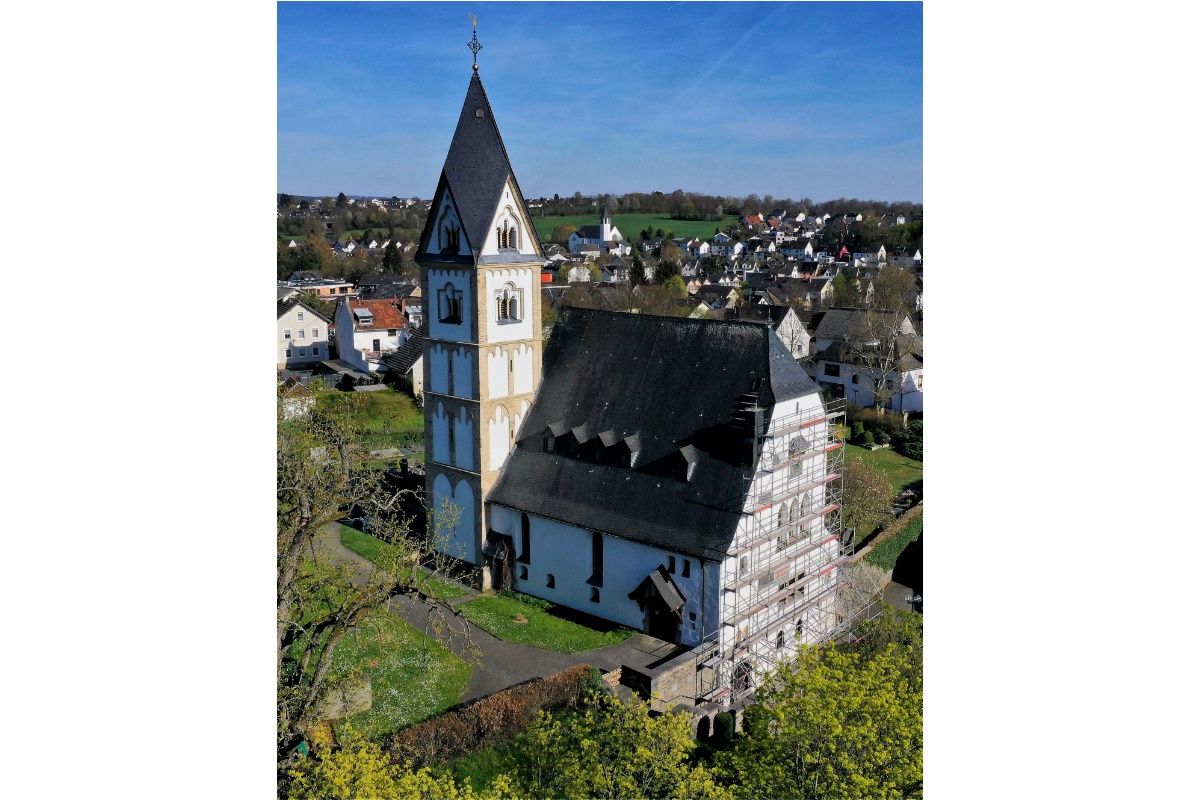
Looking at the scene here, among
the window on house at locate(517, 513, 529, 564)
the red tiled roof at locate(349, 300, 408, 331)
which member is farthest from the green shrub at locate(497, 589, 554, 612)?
the red tiled roof at locate(349, 300, 408, 331)

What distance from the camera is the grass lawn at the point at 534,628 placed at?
24.2m

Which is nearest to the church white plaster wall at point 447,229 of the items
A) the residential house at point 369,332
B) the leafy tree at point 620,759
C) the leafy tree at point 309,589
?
the leafy tree at point 309,589

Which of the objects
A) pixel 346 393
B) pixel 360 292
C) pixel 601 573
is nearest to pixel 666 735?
pixel 601 573

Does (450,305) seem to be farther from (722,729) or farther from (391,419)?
(391,419)

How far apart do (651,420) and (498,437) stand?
181 inches

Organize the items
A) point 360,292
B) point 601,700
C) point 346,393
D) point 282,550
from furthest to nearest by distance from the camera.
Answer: point 360,292, point 346,393, point 601,700, point 282,550

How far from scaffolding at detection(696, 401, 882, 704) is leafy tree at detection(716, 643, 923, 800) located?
21.8 feet

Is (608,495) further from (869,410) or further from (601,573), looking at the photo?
(869,410)

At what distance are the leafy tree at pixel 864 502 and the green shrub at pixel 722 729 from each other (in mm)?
11133

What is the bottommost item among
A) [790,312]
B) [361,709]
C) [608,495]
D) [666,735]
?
[361,709]

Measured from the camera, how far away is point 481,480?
88.8 feet

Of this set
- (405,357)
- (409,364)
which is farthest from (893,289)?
(405,357)

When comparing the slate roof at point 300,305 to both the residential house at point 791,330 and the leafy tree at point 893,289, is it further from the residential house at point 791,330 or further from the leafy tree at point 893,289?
the residential house at point 791,330

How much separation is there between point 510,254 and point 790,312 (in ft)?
106
